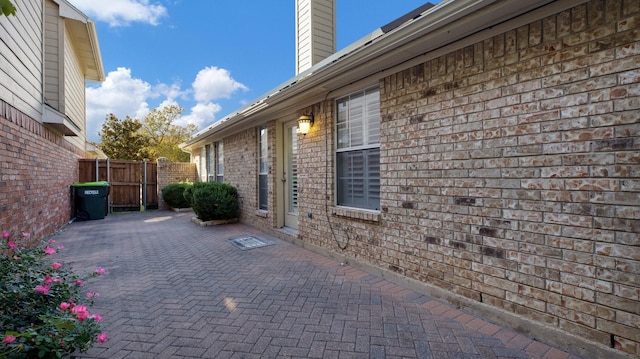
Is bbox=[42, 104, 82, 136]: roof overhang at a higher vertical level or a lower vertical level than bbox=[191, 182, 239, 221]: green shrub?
higher

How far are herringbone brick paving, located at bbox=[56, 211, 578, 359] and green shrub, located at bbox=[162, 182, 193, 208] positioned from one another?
6.79 m

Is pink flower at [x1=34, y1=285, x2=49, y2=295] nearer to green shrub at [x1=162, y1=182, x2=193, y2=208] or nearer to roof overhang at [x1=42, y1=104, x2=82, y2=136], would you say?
roof overhang at [x1=42, y1=104, x2=82, y2=136]

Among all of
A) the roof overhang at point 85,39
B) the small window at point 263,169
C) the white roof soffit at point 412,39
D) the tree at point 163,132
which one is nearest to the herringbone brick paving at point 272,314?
the small window at point 263,169

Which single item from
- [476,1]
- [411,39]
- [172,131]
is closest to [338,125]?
[411,39]

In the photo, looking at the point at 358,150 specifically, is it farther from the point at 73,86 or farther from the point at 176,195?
the point at 73,86

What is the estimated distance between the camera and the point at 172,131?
2455 centimetres

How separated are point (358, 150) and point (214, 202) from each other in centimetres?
494

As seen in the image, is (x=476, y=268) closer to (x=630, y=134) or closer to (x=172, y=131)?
(x=630, y=134)

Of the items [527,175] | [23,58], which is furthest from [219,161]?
[527,175]

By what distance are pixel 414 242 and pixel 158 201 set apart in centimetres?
1204

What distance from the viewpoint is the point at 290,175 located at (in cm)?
640

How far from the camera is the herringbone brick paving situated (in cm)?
226

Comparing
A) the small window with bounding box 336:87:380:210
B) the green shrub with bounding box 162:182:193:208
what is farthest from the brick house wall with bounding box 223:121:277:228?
the green shrub with bounding box 162:182:193:208

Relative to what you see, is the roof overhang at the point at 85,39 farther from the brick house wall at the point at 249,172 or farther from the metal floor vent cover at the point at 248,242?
the metal floor vent cover at the point at 248,242
